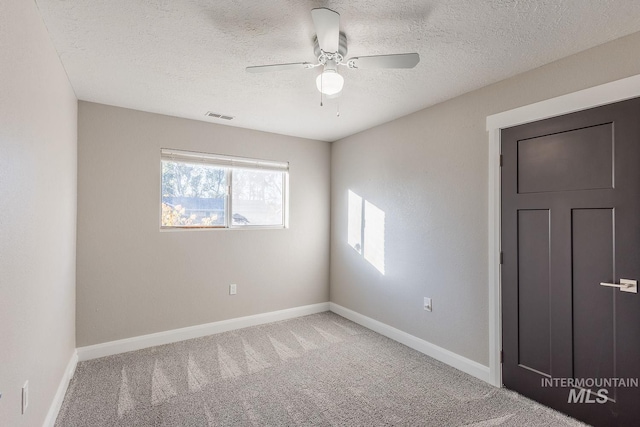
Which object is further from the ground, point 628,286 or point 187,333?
point 628,286

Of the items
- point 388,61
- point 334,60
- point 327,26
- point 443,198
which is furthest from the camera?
point 443,198

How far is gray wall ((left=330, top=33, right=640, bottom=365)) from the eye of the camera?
230 cm

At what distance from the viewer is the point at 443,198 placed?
3.04 m

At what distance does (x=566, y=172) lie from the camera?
87.4 inches

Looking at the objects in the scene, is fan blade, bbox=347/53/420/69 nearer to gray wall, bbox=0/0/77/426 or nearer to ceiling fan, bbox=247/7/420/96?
ceiling fan, bbox=247/7/420/96

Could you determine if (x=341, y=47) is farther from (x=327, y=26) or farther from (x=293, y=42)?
(x=327, y=26)

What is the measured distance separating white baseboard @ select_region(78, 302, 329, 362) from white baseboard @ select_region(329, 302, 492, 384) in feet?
2.25

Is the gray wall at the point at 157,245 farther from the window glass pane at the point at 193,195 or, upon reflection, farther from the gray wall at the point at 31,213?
the gray wall at the point at 31,213

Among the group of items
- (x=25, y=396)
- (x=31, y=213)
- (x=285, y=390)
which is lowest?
(x=285, y=390)

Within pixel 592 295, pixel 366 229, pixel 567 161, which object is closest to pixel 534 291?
pixel 592 295

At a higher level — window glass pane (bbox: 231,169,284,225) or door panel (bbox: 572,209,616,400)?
window glass pane (bbox: 231,169,284,225)

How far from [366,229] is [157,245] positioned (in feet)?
7.96

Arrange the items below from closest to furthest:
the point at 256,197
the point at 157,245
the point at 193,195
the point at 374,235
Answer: the point at 157,245, the point at 193,195, the point at 374,235, the point at 256,197

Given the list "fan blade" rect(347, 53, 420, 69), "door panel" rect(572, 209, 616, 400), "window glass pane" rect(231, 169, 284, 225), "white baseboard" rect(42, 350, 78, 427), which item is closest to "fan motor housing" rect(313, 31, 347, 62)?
"fan blade" rect(347, 53, 420, 69)
